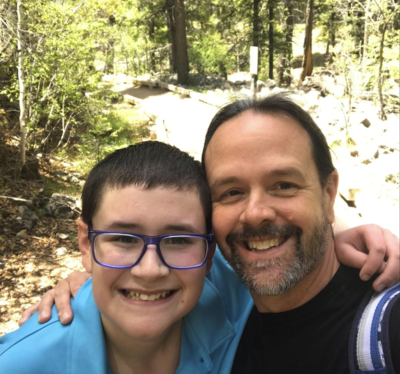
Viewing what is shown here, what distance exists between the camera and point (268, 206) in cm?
172

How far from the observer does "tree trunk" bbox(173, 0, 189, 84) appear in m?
20.6

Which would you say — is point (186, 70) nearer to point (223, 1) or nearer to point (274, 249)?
point (223, 1)

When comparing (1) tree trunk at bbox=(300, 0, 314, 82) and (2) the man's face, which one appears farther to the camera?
(1) tree trunk at bbox=(300, 0, 314, 82)

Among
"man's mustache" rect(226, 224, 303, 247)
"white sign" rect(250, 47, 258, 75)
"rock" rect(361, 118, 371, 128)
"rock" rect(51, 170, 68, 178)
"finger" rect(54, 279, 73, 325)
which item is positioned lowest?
"rock" rect(361, 118, 371, 128)

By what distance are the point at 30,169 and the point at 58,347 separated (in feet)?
22.5

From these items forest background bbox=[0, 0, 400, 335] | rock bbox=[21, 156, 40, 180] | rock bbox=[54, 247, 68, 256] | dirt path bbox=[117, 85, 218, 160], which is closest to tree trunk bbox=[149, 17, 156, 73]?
dirt path bbox=[117, 85, 218, 160]

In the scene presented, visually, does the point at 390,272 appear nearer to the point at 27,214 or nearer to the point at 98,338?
the point at 98,338

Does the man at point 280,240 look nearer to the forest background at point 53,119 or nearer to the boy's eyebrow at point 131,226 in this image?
the boy's eyebrow at point 131,226

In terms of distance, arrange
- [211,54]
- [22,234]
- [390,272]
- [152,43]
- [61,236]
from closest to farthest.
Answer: [390,272], [22,234], [61,236], [152,43], [211,54]

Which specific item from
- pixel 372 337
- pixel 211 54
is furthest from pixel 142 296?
pixel 211 54

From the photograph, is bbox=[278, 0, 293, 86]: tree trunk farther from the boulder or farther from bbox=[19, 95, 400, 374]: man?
bbox=[19, 95, 400, 374]: man

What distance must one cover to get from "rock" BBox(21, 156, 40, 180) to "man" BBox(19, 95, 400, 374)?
6.68 metres

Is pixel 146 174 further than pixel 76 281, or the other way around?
pixel 76 281

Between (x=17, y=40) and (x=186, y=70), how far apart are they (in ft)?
53.4
